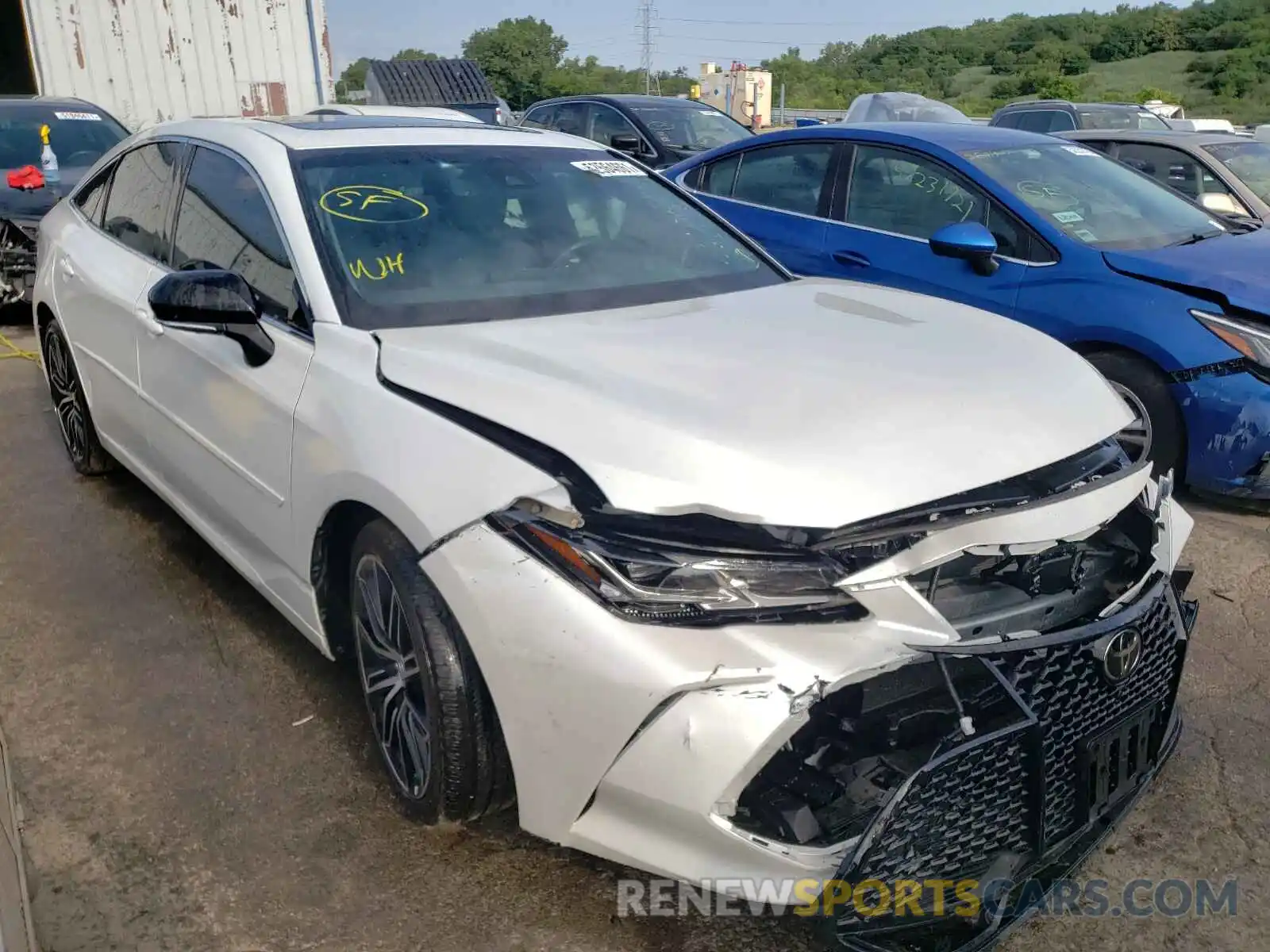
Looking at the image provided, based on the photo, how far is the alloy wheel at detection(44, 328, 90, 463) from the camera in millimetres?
4695

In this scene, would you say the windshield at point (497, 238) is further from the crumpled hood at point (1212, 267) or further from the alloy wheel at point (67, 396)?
the alloy wheel at point (67, 396)

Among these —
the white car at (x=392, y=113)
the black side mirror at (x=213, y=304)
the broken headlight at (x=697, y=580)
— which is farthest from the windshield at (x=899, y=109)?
the broken headlight at (x=697, y=580)

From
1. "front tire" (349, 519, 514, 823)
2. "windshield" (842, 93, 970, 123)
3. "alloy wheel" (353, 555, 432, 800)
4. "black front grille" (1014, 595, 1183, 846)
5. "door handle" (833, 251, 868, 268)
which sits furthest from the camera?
"windshield" (842, 93, 970, 123)

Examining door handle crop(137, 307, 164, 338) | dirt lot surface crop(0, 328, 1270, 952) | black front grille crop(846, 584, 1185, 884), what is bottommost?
dirt lot surface crop(0, 328, 1270, 952)

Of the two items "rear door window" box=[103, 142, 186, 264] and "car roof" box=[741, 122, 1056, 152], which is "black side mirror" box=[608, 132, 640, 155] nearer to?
"car roof" box=[741, 122, 1056, 152]

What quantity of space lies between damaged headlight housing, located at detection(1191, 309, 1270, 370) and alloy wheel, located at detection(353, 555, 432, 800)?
3394 millimetres

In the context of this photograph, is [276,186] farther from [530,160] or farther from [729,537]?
[729,537]

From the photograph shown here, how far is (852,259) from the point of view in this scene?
17.3ft

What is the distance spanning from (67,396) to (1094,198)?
15.8ft

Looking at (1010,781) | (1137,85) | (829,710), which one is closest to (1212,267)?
(1010,781)

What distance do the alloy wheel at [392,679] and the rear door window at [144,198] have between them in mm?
1734

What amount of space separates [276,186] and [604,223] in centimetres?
97

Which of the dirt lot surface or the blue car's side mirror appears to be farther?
the blue car's side mirror

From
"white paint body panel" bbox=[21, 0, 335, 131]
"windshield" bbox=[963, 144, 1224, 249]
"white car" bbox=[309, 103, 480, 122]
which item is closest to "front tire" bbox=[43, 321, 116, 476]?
"white car" bbox=[309, 103, 480, 122]
